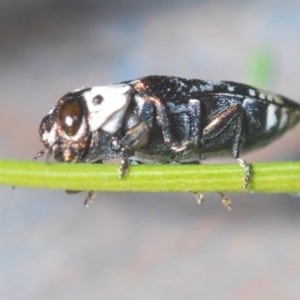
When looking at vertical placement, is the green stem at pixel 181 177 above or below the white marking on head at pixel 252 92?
above

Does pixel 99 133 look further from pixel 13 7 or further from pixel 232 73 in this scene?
Answer: pixel 13 7

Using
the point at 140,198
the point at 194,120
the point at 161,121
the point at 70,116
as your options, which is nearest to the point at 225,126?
the point at 194,120

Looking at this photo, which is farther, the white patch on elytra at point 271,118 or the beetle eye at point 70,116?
the white patch on elytra at point 271,118

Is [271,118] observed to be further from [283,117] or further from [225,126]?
[225,126]

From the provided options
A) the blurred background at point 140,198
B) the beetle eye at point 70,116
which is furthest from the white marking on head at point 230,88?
the blurred background at point 140,198

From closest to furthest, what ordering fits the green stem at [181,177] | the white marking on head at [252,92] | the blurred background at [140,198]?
the green stem at [181,177] < the white marking on head at [252,92] < the blurred background at [140,198]

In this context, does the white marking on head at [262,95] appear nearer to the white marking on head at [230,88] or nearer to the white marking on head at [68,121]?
the white marking on head at [230,88]
